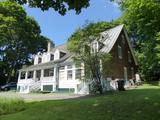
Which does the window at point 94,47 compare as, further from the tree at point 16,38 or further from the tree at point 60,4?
the tree at point 16,38

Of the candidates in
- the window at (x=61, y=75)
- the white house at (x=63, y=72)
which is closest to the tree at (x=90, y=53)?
the white house at (x=63, y=72)

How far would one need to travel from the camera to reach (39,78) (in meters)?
37.8

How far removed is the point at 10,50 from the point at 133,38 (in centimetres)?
2482

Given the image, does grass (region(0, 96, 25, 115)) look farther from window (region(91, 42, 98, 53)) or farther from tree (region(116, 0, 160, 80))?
tree (region(116, 0, 160, 80))

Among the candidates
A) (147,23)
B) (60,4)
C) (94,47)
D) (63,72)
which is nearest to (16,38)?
A: (63,72)

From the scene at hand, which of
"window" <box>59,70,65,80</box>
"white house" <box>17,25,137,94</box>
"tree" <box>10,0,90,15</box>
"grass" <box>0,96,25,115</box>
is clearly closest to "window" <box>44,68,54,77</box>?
"white house" <box>17,25,137,94</box>

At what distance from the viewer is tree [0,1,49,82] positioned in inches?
1834

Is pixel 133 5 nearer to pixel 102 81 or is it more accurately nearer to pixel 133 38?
pixel 102 81

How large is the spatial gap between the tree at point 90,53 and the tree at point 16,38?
26309mm

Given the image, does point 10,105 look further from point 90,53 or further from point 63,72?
point 63,72

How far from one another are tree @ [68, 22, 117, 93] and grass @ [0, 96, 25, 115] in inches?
337

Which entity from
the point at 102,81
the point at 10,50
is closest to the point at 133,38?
the point at 102,81

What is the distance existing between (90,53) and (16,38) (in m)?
30.9

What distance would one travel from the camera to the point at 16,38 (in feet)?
163
